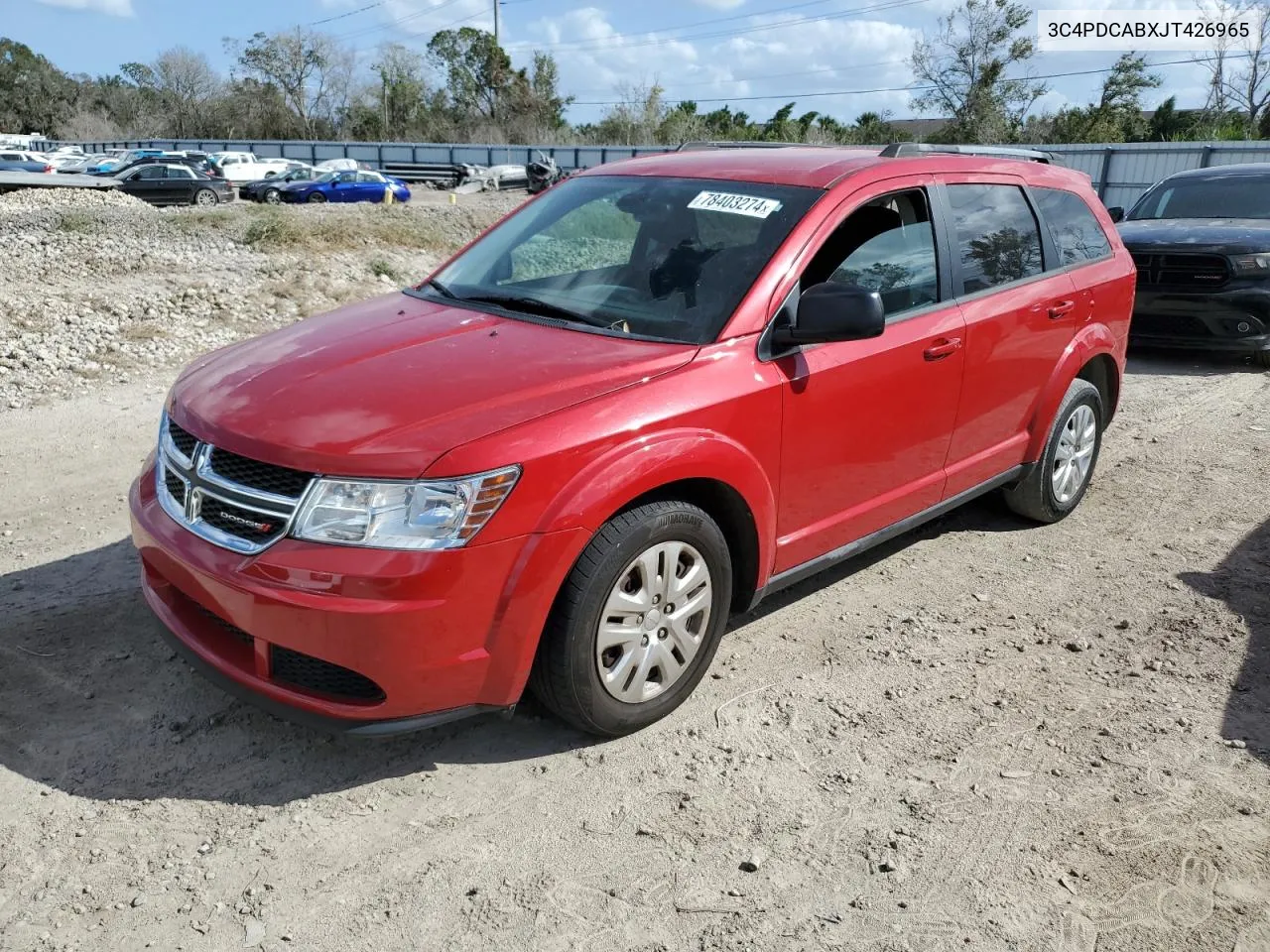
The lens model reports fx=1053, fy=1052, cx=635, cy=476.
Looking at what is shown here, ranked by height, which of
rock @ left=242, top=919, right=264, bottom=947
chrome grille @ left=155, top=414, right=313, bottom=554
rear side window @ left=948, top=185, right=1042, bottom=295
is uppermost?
rear side window @ left=948, top=185, right=1042, bottom=295

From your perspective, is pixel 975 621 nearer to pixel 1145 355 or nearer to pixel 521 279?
pixel 521 279

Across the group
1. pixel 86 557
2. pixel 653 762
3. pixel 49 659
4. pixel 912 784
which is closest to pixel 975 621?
pixel 912 784

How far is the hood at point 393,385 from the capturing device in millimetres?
2977

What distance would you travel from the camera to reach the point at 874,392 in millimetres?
4016

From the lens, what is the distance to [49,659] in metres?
3.92

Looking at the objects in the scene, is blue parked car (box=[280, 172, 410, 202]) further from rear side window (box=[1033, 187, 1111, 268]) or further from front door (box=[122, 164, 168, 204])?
rear side window (box=[1033, 187, 1111, 268])

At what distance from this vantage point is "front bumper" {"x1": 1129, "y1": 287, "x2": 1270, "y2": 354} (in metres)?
8.98

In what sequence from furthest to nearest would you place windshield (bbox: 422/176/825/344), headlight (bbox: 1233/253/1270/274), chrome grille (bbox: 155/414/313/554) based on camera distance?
headlight (bbox: 1233/253/1270/274) → windshield (bbox: 422/176/825/344) → chrome grille (bbox: 155/414/313/554)

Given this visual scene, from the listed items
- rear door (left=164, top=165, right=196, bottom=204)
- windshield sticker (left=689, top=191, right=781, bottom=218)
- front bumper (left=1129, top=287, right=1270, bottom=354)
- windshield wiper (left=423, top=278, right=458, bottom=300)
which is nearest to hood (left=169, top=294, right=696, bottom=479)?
windshield wiper (left=423, top=278, right=458, bottom=300)

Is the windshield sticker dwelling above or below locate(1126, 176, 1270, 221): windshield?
below

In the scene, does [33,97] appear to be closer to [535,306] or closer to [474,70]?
[474,70]

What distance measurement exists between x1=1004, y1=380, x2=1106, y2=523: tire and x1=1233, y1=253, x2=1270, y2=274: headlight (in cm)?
435

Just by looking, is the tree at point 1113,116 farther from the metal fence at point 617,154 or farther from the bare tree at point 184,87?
the bare tree at point 184,87

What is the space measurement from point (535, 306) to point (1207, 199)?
360 inches
